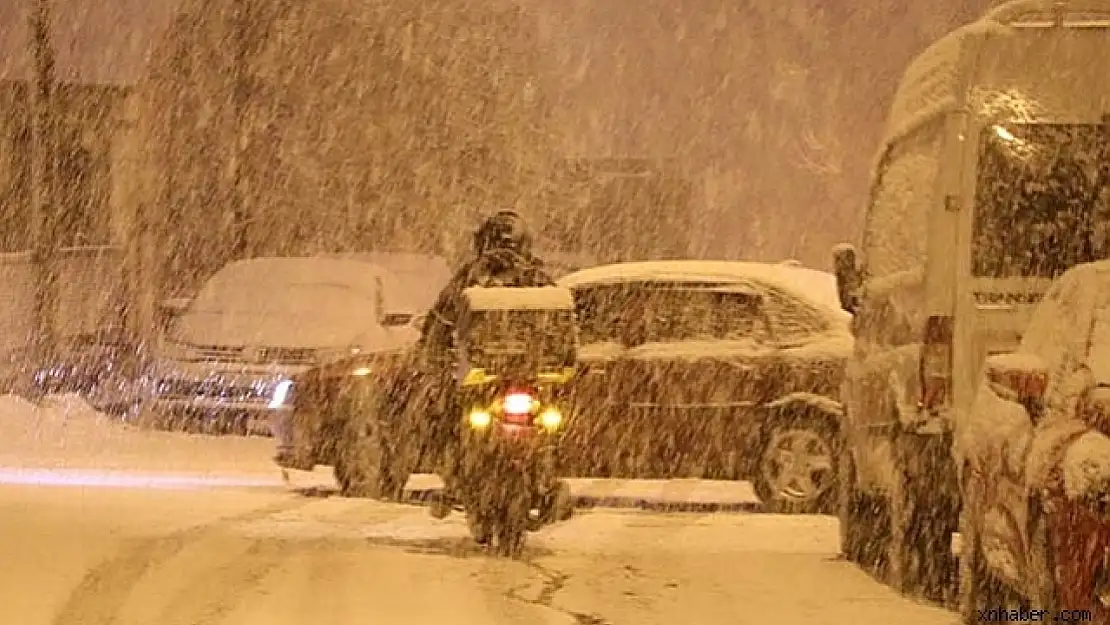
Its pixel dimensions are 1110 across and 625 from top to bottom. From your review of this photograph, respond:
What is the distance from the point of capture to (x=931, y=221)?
9727 mm

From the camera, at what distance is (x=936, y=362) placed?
963 centimetres

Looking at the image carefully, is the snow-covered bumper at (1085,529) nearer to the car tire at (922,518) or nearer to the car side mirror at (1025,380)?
the car side mirror at (1025,380)

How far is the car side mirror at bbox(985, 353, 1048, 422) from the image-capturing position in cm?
786

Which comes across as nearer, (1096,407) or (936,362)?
(1096,407)

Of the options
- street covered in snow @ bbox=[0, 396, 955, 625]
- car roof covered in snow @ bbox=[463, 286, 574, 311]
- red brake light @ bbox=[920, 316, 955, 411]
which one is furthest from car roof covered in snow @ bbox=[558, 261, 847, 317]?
red brake light @ bbox=[920, 316, 955, 411]

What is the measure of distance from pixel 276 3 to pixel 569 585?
21920mm

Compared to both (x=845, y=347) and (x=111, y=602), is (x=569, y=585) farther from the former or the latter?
(x=845, y=347)

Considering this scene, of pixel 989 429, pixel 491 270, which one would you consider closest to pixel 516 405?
pixel 491 270

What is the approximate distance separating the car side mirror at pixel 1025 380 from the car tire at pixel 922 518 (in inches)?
68.7

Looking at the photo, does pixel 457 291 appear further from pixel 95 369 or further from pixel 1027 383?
pixel 95 369

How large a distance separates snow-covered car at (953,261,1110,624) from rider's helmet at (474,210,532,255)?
3626 millimetres

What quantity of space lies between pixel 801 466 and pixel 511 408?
10.0 feet

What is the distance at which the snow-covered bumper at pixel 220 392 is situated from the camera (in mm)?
16672

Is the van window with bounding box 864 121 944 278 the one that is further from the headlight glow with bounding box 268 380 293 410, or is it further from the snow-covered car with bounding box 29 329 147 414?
the snow-covered car with bounding box 29 329 147 414
